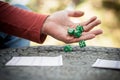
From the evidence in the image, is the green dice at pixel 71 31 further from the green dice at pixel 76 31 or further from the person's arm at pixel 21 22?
the person's arm at pixel 21 22

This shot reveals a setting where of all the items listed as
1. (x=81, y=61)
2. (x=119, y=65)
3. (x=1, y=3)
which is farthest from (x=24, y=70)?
(x=1, y=3)

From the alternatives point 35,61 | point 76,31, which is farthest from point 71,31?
point 35,61

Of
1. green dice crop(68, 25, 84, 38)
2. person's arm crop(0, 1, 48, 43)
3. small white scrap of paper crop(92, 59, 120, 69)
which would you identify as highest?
person's arm crop(0, 1, 48, 43)

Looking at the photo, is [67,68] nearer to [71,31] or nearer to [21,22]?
[71,31]

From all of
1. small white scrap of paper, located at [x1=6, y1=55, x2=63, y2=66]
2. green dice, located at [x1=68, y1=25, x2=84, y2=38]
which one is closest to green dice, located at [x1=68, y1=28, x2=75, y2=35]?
green dice, located at [x1=68, y1=25, x2=84, y2=38]

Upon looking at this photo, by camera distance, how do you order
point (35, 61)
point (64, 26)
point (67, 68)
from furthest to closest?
1. point (64, 26)
2. point (35, 61)
3. point (67, 68)

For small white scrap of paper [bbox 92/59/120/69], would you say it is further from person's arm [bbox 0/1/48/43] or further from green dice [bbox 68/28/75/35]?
person's arm [bbox 0/1/48/43]
